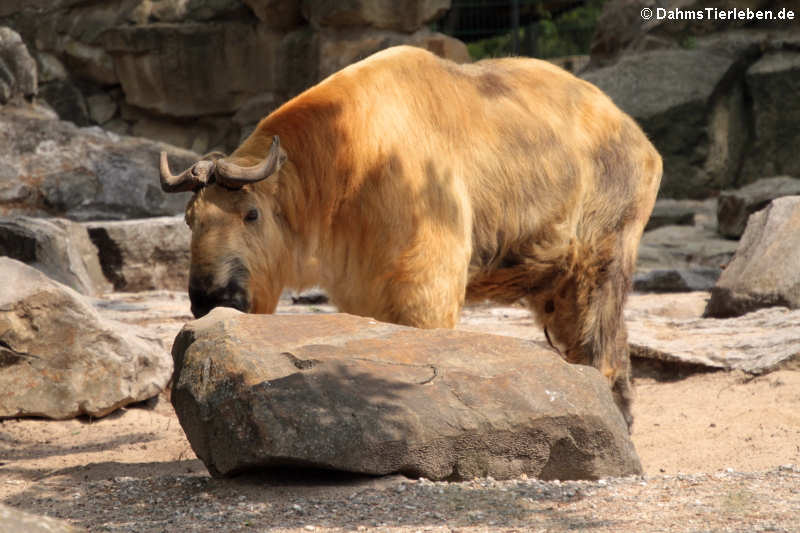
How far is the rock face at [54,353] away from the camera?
494 cm

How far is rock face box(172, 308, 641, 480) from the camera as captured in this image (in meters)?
3.43

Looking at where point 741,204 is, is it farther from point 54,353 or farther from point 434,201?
point 54,353

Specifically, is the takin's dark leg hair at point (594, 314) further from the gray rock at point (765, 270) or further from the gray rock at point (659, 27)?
the gray rock at point (659, 27)

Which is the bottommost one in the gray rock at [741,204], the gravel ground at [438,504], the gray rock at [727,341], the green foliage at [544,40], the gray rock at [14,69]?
the gray rock at [727,341]

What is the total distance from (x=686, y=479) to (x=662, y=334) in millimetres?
3137

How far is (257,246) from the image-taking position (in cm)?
445

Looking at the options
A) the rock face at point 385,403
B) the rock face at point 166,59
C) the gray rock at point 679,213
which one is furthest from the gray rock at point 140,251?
the rock face at point 166,59

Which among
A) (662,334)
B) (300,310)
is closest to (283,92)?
(300,310)

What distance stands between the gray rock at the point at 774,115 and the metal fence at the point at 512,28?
10.8ft

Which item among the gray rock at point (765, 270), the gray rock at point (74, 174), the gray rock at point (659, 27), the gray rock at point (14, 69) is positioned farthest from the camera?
the gray rock at point (659, 27)

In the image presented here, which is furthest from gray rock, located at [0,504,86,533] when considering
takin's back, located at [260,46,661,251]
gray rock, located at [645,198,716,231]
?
gray rock, located at [645,198,716,231]

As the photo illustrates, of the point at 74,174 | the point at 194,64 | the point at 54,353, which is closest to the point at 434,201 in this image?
the point at 54,353

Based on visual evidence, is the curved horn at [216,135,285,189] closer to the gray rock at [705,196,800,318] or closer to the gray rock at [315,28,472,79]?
the gray rock at [705,196,800,318]

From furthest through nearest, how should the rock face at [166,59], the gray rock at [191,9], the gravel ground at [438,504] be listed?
1. the gray rock at [191,9]
2. the rock face at [166,59]
3. the gravel ground at [438,504]
